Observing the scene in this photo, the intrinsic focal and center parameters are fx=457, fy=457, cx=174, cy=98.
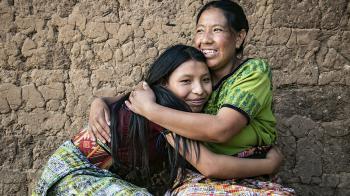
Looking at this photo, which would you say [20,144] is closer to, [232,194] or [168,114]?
[168,114]

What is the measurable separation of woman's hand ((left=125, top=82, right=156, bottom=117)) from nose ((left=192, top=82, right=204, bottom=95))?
0.19 m

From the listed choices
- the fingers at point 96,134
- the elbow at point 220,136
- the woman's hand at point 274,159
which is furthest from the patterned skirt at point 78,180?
the woman's hand at point 274,159

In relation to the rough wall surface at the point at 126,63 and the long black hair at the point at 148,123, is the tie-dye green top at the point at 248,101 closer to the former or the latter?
the long black hair at the point at 148,123

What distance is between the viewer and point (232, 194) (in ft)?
6.49

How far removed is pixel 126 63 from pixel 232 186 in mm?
1286

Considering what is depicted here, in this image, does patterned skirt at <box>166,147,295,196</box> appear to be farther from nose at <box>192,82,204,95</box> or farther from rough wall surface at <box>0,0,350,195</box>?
rough wall surface at <box>0,0,350,195</box>

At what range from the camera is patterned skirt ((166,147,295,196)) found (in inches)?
78.4

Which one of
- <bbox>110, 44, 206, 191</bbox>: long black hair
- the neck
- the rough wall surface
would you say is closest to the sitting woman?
<bbox>110, 44, 206, 191</bbox>: long black hair

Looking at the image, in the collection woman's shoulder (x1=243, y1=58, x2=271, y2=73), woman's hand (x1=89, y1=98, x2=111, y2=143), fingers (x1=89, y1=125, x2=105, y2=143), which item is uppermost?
woman's shoulder (x1=243, y1=58, x2=271, y2=73)

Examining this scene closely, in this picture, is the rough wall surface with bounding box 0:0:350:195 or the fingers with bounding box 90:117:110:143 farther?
the rough wall surface with bounding box 0:0:350:195

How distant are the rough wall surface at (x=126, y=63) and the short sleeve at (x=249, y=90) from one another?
0.84 m

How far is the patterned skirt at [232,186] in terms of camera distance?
199cm

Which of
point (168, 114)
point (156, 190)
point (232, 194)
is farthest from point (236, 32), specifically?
point (156, 190)

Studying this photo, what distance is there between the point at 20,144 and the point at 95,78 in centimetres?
66
